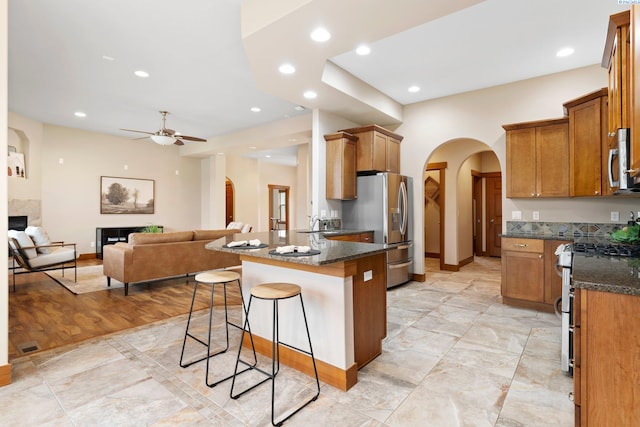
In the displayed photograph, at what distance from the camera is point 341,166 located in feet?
16.1

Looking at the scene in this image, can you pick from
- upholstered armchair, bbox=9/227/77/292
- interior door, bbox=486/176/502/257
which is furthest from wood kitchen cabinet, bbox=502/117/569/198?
upholstered armchair, bbox=9/227/77/292

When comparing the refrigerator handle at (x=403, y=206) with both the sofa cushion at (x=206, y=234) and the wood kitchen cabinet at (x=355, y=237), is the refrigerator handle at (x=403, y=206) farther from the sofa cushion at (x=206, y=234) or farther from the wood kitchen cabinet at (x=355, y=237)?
the sofa cushion at (x=206, y=234)

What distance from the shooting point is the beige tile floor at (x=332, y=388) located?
1891 mm

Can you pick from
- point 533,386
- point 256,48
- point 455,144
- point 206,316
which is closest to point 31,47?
point 256,48

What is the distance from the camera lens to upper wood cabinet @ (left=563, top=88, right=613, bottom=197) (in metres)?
3.41

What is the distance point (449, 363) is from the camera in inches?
100

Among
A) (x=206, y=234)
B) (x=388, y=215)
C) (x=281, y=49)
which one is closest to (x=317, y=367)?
(x=281, y=49)

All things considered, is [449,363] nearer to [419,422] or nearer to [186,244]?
[419,422]

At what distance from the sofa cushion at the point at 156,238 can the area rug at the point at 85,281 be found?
97 centimetres

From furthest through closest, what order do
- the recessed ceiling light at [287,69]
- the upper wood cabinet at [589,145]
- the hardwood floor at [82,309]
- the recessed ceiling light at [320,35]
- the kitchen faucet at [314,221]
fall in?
the kitchen faucet at [314,221]
the recessed ceiling light at [287,69]
the upper wood cabinet at [589,145]
the hardwood floor at [82,309]
the recessed ceiling light at [320,35]

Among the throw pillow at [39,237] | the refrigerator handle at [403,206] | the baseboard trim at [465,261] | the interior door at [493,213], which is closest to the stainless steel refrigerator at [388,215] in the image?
the refrigerator handle at [403,206]

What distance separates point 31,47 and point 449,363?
539 centimetres

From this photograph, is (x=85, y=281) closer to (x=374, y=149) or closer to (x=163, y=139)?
(x=163, y=139)

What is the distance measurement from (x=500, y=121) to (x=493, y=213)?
4.27m
